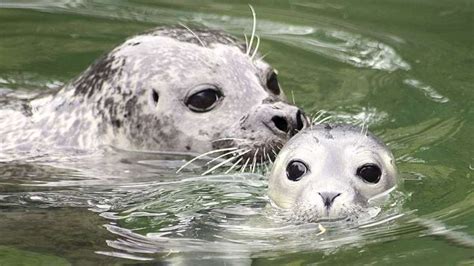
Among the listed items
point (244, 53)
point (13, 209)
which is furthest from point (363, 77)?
point (13, 209)

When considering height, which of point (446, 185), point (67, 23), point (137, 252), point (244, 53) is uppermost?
point (67, 23)

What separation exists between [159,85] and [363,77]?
2.06 metres

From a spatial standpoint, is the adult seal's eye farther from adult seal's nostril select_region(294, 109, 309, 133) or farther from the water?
adult seal's nostril select_region(294, 109, 309, 133)

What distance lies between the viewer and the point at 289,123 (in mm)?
6531

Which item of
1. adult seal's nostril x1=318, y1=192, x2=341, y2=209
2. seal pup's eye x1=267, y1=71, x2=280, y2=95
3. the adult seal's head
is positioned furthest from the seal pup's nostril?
adult seal's nostril x1=318, y1=192, x2=341, y2=209

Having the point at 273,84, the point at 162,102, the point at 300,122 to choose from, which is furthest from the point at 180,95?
the point at 300,122

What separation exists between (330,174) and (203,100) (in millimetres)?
1463

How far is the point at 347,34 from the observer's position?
30.6 ft

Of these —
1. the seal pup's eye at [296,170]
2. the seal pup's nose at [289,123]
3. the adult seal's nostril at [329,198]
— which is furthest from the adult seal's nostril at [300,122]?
the adult seal's nostril at [329,198]

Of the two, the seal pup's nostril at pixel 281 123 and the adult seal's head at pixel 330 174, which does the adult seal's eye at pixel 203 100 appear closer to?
the seal pup's nostril at pixel 281 123

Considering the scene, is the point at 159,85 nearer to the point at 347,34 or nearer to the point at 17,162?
the point at 17,162

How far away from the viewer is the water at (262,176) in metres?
5.55

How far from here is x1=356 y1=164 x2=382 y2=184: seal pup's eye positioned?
18.4ft

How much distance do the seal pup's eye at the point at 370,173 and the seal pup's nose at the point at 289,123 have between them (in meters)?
0.92
